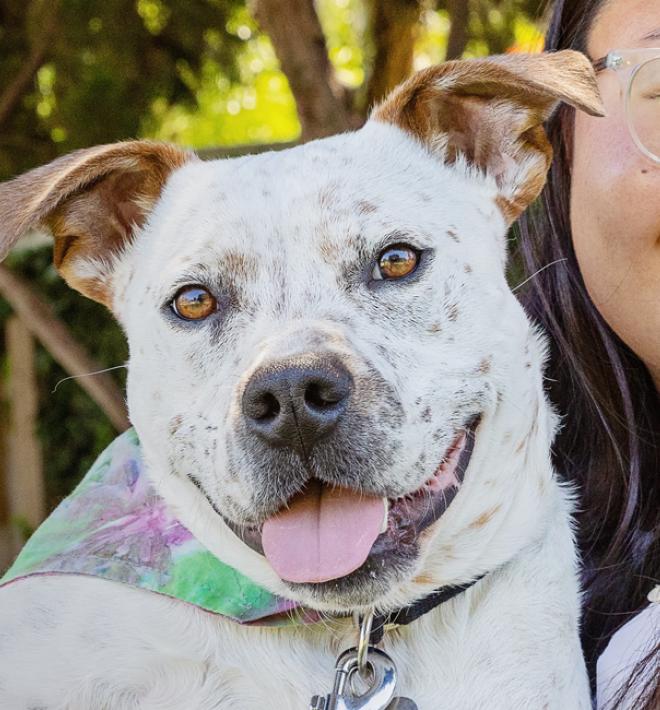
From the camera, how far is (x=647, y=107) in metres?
2.54

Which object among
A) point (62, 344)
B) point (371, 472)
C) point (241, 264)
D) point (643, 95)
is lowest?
point (62, 344)

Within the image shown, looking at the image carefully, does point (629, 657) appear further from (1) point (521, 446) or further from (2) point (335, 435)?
(2) point (335, 435)

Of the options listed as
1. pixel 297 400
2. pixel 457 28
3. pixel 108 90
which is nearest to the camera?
pixel 297 400

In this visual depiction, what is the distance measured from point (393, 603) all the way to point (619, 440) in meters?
0.99

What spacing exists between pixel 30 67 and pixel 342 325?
4383 millimetres

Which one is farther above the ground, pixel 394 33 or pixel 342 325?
pixel 342 325

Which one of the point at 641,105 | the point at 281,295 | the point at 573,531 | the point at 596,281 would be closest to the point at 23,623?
the point at 281,295

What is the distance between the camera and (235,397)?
7.14 ft

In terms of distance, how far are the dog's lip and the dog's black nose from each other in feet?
0.77

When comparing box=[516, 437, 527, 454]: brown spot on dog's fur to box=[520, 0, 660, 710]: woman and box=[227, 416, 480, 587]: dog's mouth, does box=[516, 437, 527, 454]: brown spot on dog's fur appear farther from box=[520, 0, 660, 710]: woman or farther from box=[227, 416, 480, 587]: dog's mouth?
box=[520, 0, 660, 710]: woman

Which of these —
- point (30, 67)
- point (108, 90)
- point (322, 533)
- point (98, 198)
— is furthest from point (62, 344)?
point (322, 533)

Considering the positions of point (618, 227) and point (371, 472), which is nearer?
point (371, 472)

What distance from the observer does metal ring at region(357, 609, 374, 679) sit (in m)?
2.24

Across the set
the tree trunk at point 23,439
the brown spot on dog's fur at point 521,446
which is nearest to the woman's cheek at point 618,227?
the brown spot on dog's fur at point 521,446
